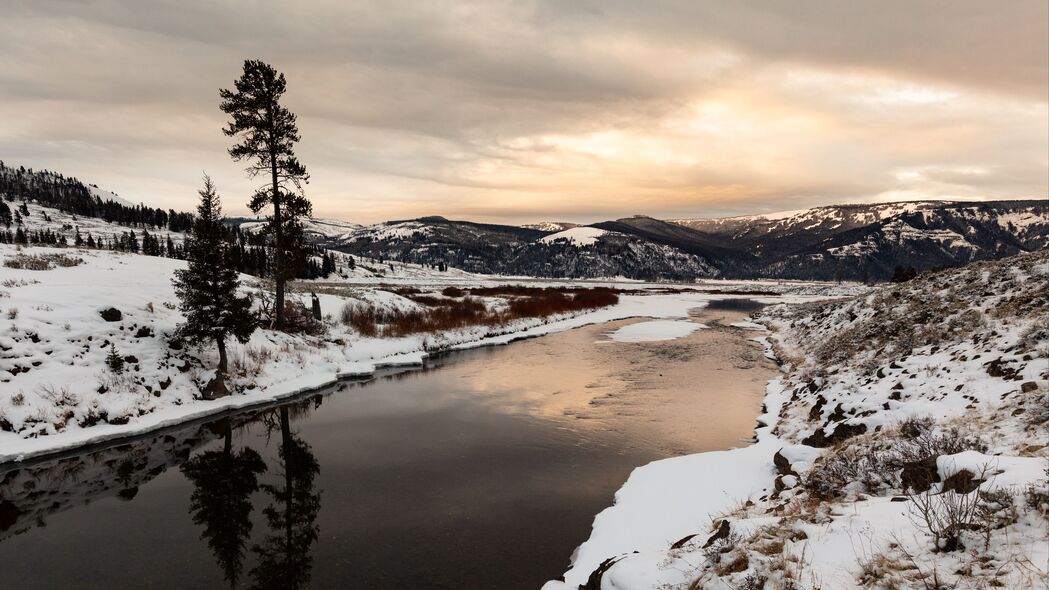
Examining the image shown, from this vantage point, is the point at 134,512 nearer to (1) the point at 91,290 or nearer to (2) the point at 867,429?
(1) the point at 91,290

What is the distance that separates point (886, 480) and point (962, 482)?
1.67m

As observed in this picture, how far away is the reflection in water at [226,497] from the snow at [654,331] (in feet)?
90.7

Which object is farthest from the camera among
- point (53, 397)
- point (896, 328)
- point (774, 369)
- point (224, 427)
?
point (774, 369)

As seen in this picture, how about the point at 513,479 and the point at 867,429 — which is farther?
the point at 513,479

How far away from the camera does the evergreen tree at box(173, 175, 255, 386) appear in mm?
17719

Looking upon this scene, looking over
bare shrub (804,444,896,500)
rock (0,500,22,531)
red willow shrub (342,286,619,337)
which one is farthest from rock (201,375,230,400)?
bare shrub (804,444,896,500)

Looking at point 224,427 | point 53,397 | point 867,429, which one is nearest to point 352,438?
point 224,427

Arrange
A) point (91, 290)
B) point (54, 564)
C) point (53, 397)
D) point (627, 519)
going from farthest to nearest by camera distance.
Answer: point (91, 290) < point (53, 397) < point (627, 519) < point (54, 564)

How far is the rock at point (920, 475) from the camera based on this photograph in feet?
21.4

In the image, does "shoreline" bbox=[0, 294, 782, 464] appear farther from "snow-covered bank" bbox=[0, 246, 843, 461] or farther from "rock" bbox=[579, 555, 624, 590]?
"rock" bbox=[579, 555, 624, 590]

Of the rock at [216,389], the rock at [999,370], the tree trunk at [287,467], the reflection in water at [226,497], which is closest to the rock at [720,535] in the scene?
the tree trunk at [287,467]

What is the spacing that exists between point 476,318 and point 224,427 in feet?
84.5

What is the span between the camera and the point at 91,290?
20.1 meters

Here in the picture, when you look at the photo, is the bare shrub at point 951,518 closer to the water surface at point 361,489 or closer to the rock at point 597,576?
the rock at point 597,576
